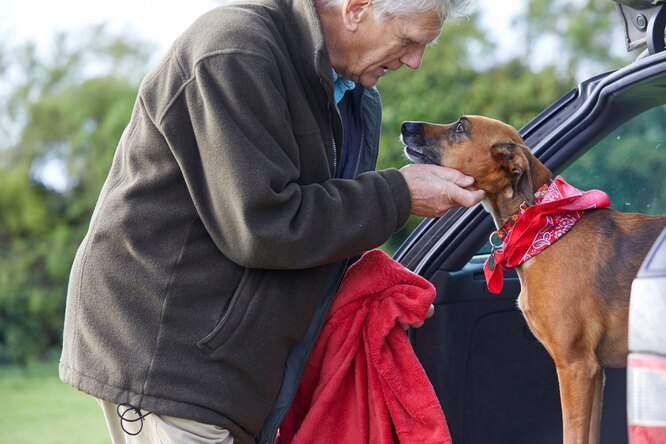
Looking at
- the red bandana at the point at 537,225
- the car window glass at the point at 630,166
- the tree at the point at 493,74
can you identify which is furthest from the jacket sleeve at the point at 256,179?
the tree at the point at 493,74

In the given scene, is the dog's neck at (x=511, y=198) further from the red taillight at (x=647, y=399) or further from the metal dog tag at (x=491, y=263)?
the red taillight at (x=647, y=399)

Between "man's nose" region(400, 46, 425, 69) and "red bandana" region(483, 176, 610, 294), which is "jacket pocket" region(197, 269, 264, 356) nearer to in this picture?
"man's nose" region(400, 46, 425, 69)

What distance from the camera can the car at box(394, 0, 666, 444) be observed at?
294 centimetres

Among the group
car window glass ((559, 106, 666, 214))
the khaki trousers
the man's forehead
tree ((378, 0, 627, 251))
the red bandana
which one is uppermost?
tree ((378, 0, 627, 251))

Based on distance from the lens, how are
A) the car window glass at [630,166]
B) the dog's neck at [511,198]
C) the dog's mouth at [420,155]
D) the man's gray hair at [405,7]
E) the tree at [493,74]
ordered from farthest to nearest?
the tree at [493,74], the dog's mouth at [420,155], the car window glass at [630,166], the dog's neck at [511,198], the man's gray hair at [405,7]

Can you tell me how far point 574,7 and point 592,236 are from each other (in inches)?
299

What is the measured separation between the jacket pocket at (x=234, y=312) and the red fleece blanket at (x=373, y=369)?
374 mm

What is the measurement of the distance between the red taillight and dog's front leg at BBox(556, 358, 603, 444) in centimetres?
125

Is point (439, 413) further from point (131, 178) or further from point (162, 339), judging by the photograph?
point (131, 178)

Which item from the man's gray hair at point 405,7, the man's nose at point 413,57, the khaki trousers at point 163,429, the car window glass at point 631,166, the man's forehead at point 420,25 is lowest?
the khaki trousers at point 163,429

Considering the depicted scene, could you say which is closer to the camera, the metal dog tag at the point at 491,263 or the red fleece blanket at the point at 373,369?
the red fleece blanket at the point at 373,369

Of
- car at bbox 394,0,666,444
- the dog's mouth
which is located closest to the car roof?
car at bbox 394,0,666,444

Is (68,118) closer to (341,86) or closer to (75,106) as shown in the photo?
(75,106)

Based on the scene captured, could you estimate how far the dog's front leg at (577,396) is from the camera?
2.91m
